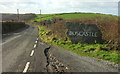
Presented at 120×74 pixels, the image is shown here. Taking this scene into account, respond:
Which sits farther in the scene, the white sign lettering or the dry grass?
the white sign lettering

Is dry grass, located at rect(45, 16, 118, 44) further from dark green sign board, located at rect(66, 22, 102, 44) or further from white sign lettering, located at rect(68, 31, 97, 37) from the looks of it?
white sign lettering, located at rect(68, 31, 97, 37)

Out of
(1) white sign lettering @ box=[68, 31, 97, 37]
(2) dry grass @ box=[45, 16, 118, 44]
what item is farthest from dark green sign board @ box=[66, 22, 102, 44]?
(2) dry grass @ box=[45, 16, 118, 44]

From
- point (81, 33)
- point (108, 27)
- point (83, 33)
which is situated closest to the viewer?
point (108, 27)

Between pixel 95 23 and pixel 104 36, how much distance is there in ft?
4.92

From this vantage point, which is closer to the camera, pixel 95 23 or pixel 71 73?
pixel 71 73

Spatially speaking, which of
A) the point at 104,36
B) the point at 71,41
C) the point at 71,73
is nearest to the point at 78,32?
the point at 71,41

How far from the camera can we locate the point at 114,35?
8.59m

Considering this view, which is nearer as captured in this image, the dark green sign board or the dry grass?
the dry grass

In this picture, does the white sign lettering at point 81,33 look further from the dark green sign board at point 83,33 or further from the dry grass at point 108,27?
the dry grass at point 108,27

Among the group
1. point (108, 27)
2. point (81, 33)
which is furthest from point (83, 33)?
point (108, 27)

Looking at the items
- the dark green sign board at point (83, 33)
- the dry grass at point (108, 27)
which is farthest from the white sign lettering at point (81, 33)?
the dry grass at point (108, 27)

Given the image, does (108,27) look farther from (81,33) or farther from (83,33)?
(81,33)

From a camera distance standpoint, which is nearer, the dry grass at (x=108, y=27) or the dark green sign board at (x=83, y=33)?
the dry grass at (x=108, y=27)

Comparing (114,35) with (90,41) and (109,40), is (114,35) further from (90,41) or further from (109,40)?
(90,41)
